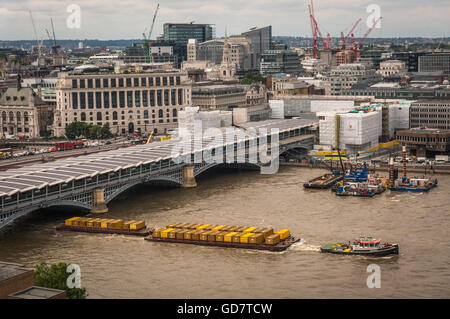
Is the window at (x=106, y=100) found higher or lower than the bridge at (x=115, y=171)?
higher

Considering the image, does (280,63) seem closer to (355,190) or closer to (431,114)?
(431,114)

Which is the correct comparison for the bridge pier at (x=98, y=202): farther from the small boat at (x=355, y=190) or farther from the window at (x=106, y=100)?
the window at (x=106, y=100)

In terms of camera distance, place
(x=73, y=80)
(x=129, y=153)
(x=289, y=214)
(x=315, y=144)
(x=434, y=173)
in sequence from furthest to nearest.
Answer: (x=73, y=80) < (x=315, y=144) < (x=434, y=173) < (x=129, y=153) < (x=289, y=214)

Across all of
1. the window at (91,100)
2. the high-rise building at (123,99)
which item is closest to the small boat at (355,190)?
the high-rise building at (123,99)

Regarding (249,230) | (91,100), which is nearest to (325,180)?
(249,230)

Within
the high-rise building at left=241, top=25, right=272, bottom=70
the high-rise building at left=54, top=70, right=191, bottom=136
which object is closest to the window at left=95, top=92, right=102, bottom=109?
the high-rise building at left=54, top=70, right=191, bottom=136

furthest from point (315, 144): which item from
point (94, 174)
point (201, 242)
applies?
point (201, 242)

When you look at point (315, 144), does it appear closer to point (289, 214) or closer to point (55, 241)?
point (289, 214)

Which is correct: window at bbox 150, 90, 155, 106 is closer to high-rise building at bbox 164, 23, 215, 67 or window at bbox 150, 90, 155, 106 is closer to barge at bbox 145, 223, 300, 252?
barge at bbox 145, 223, 300, 252
